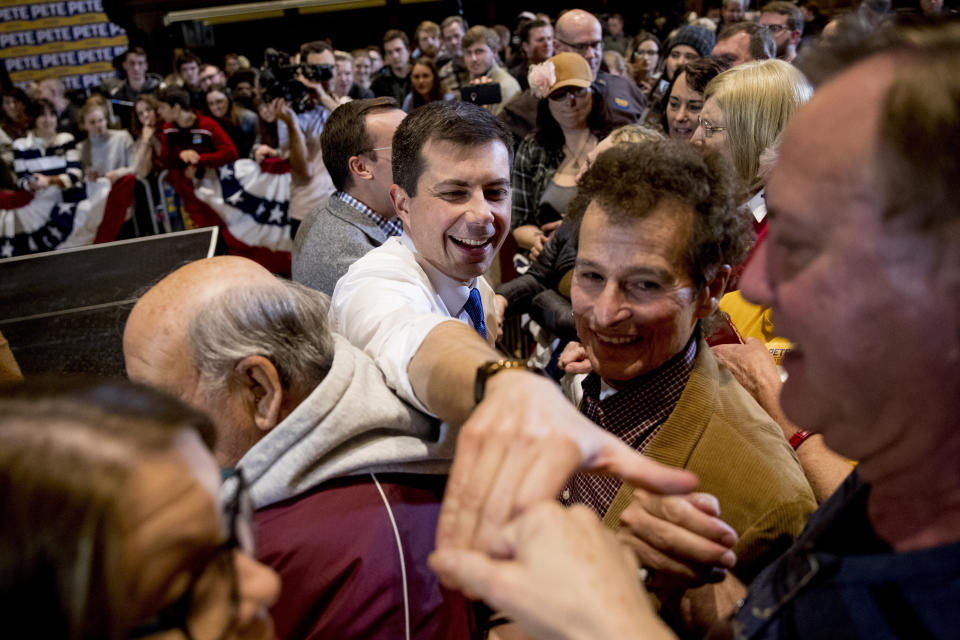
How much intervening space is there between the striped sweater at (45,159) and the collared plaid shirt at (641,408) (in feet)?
22.6

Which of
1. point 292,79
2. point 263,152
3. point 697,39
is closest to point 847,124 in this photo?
point 697,39

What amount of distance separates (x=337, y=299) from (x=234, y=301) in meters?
Result: 0.53

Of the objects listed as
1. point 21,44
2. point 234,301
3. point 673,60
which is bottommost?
point 234,301

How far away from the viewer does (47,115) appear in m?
6.79

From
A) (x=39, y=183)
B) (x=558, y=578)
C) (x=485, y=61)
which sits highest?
(x=485, y=61)

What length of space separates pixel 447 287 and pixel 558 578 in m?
1.42

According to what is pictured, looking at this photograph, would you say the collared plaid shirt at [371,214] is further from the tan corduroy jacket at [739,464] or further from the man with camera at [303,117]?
the man with camera at [303,117]

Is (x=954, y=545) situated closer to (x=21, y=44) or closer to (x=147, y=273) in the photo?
(x=147, y=273)

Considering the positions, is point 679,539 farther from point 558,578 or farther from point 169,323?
point 169,323

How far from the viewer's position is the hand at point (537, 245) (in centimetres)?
340

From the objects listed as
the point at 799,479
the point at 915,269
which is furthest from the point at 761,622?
the point at 799,479

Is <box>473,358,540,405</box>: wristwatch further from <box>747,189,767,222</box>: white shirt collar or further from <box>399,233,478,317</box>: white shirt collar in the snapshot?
<box>747,189,767,222</box>: white shirt collar

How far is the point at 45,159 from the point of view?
6.66 metres

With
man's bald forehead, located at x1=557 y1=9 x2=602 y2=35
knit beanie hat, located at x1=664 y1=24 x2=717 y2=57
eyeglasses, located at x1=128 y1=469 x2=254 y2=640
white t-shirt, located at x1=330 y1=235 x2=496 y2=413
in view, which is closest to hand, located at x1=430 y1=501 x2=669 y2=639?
eyeglasses, located at x1=128 y1=469 x2=254 y2=640
